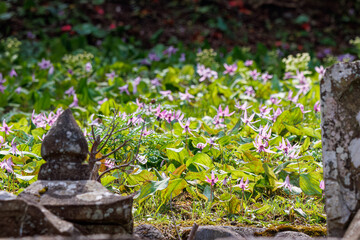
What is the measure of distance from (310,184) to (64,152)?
1.53 m

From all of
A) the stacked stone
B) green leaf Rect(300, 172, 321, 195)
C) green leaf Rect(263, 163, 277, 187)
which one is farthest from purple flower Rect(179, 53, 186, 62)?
the stacked stone

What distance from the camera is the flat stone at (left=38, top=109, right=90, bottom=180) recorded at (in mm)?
2027

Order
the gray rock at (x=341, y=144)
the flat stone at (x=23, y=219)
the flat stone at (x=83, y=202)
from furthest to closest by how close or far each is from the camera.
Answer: the gray rock at (x=341, y=144) < the flat stone at (x=83, y=202) < the flat stone at (x=23, y=219)

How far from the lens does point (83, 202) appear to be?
1818 mm

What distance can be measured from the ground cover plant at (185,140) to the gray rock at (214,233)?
24 cm

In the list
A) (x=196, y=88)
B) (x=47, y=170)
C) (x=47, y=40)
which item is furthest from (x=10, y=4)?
(x=47, y=170)

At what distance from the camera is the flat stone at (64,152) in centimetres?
203

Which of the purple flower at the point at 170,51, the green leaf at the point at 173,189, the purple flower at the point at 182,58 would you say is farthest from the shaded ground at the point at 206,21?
the green leaf at the point at 173,189

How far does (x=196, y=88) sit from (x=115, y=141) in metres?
2.39

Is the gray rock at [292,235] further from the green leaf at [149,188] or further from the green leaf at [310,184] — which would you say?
the green leaf at [149,188]

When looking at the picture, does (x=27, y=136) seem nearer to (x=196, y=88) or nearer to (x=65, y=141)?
(x=65, y=141)

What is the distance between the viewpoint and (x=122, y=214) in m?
1.87

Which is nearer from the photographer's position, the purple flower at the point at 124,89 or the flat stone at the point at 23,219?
the flat stone at the point at 23,219

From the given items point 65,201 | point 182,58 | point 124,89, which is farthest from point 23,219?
point 182,58
